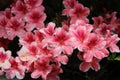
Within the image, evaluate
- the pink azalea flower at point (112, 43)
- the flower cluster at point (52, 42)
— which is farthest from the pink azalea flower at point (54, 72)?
the pink azalea flower at point (112, 43)

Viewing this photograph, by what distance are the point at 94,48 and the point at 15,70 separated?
0.46 meters

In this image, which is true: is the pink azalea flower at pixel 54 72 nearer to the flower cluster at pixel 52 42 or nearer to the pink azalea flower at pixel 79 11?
the flower cluster at pixel 52 42

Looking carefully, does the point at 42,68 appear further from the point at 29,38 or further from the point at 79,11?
the point at 79,11

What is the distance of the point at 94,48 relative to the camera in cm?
203

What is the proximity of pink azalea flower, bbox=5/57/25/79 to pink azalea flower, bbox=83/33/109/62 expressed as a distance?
0.37 m

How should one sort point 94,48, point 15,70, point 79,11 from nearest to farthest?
point 94,48
point 15,70
point 79,11

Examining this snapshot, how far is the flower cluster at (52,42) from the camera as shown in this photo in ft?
6.68

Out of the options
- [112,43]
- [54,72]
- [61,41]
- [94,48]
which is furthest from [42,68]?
[112,43]

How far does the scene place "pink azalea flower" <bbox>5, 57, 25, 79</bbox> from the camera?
2.11 meters

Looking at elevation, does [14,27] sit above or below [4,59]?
above

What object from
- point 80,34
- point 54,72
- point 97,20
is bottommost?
point 54,72

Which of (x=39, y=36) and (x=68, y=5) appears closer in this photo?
(x=39, y=36)

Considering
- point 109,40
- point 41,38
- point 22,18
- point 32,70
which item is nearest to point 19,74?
point 32,70

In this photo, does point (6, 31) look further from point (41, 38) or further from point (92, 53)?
point (92, 53)
